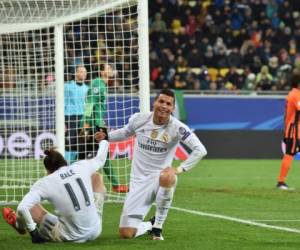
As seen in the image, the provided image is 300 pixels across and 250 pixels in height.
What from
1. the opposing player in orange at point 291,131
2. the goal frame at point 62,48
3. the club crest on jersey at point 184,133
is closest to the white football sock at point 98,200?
the club crest on jersey at point 184,133

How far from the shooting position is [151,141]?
10961 millimetres

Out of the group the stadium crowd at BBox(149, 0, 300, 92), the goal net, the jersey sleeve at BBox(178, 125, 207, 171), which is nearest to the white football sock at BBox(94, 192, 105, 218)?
the jersey sleeve at BBox(178, 125, 207, 171)

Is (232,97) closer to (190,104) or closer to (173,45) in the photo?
(190,104)

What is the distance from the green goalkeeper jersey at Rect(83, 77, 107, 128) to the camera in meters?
15.8

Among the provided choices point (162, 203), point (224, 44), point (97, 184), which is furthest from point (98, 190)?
point (224, 44)

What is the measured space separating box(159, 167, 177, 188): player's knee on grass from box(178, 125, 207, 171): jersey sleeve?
0.44 feet

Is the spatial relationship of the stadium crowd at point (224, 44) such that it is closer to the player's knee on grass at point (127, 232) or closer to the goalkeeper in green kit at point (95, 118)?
the goalkeeper in green kit at point (95, 118)

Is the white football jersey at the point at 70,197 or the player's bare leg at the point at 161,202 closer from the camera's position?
the white football jersey at the point at 70,197

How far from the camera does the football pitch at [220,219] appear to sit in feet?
33.2

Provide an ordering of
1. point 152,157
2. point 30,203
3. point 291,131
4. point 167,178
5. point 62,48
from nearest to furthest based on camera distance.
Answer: point 30,203 → point 167,178 → point 152,157 → point 62,48 → point 291,131

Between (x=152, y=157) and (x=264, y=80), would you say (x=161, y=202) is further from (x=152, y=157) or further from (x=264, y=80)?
(x=264, y=80)

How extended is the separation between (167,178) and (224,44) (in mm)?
22869

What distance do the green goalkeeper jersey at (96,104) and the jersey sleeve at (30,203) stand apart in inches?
234

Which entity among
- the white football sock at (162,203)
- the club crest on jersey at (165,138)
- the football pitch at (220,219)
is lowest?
the football pitch at (220,219)
